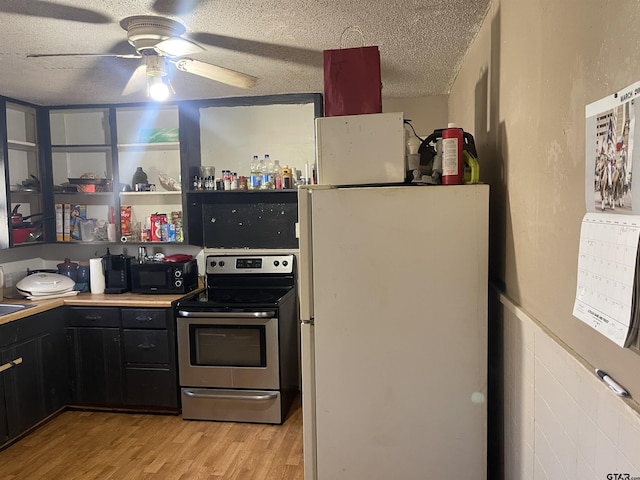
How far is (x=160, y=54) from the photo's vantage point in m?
2.25

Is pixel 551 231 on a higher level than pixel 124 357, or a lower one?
higher

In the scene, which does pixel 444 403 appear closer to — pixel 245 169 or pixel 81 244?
pixel 245 169

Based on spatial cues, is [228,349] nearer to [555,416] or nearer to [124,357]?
[124,357]

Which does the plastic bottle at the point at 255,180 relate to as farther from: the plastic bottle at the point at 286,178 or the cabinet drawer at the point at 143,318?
the cabinet drawer at the point at 143,318

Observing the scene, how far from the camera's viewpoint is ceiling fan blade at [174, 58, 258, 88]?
228 centimetres

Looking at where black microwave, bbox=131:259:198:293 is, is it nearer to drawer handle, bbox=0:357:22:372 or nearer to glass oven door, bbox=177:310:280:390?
glass oven door, bbox=177:310:280:390

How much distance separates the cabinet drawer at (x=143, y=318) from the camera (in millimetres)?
3330

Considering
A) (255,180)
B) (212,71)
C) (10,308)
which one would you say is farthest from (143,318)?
(212,71)

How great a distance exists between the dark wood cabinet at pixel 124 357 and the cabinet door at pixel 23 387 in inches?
11.6

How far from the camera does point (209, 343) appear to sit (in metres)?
3.29

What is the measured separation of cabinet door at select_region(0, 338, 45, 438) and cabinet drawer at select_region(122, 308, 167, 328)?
0.55 metres

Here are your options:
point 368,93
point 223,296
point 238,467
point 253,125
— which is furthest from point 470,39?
point 238,467

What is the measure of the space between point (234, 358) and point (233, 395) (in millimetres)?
249

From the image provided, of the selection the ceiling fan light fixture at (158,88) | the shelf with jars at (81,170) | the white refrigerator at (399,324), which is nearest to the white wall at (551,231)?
the white refrigerator at (399,324)
